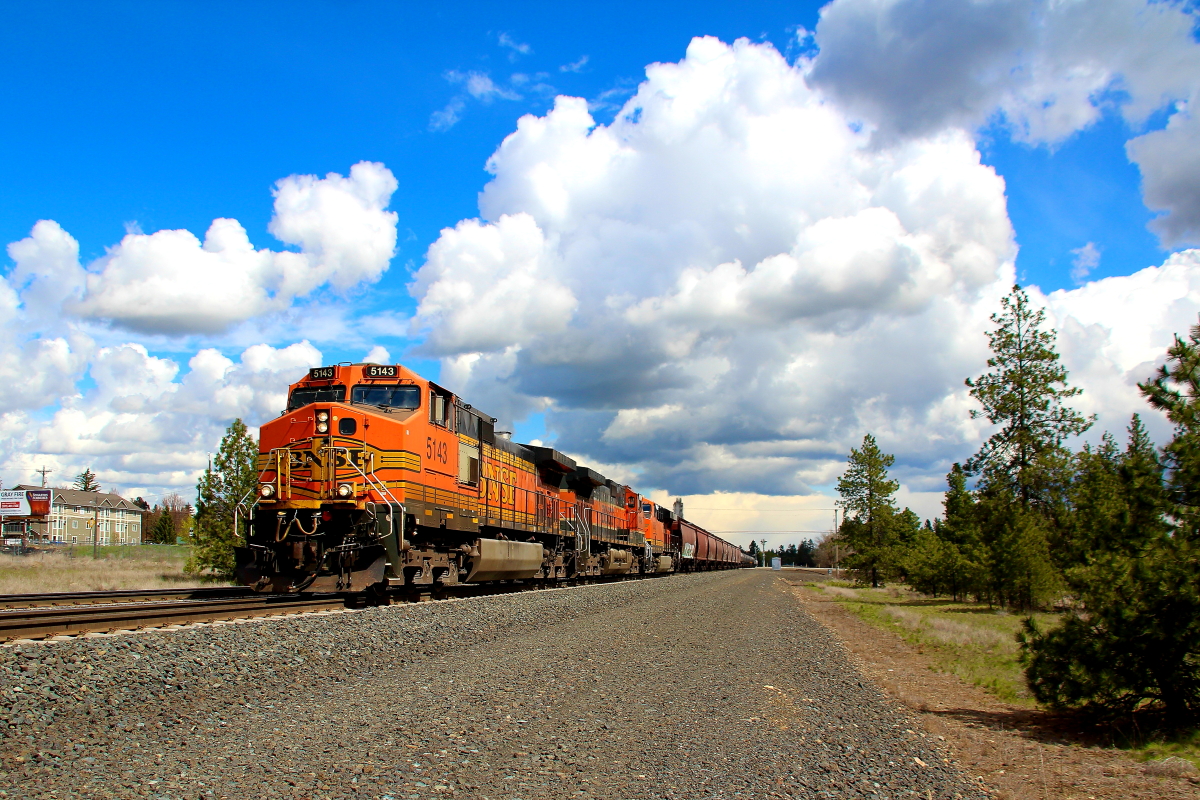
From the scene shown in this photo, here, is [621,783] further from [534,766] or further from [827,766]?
[827,766]

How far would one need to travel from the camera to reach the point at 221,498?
30969mm

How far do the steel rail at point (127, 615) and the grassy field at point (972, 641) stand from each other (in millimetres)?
9887

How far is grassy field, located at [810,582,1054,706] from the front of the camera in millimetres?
10789

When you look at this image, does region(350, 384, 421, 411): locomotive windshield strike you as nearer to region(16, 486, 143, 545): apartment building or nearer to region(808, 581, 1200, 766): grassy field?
region(808, 581, 1200, 766): grassy field

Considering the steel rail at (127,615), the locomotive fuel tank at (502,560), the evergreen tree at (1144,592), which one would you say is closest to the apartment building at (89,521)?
the locomotive fuel tank at (502,560)

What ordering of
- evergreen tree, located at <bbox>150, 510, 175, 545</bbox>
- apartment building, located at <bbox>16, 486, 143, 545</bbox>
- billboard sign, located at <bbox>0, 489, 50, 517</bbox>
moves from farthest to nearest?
1. apartment building, located at <bbox>16, 486, 143, 545</bbox>
2. evergreen tree, located at <bbox>150, 510, 175, 545</bbox>
3. billboard sign, located at <bbox>0, 489, 50, 517</bbox>

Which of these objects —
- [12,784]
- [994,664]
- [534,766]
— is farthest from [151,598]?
[994,664]

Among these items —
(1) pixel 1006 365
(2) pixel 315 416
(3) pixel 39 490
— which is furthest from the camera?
(3) pixel 39 490

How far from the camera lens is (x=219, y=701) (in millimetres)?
7355

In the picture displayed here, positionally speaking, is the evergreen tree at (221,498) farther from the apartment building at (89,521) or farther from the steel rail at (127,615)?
the apartment building at (89,521)

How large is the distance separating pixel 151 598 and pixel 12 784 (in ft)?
38.7

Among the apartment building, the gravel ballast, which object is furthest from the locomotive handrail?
the apartment building

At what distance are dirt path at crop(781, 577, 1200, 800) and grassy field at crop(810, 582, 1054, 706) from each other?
44 cm

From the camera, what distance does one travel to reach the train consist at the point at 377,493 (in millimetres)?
13312
